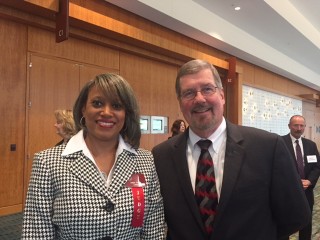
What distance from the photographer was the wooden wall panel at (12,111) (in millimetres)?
4840

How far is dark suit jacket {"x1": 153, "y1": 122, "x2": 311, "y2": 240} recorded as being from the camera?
5.00 feet

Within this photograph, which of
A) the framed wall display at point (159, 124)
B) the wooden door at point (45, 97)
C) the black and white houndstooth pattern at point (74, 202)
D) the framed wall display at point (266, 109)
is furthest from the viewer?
the framed wall display at point (266, 109)

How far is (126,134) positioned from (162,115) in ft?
20.6

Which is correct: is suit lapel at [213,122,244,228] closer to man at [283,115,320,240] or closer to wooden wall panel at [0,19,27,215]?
man at [283,115,320,240]

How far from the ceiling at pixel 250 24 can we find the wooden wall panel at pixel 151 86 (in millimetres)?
1056

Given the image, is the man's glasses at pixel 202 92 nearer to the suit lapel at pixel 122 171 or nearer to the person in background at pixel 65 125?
the suit lapel at pixel 122 171

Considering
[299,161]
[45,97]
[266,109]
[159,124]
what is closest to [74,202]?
[299,161]

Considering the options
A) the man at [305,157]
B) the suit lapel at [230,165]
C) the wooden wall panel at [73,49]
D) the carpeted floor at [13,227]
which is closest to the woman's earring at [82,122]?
the suit lapel at [230,165]

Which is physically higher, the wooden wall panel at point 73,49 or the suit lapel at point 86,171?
the wooden wall panel at point 73,49

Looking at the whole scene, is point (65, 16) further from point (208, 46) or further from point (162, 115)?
point (208, 46)

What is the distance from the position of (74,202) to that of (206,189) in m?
0.67

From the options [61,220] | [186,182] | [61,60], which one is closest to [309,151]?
[186,182]

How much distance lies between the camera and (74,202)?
4.57 ft

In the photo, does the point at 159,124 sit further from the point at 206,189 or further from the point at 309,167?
the point at 206,189
